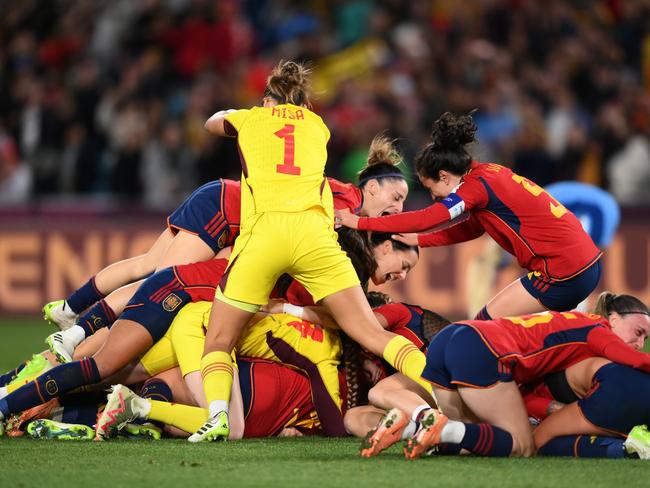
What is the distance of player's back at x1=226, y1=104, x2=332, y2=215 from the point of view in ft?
19.4

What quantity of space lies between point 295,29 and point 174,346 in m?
8.83

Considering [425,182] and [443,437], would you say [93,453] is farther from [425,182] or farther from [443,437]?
[425,182]

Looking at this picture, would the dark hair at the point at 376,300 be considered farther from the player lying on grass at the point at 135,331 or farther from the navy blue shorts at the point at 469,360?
the navy blue shorts at the point at 469,360

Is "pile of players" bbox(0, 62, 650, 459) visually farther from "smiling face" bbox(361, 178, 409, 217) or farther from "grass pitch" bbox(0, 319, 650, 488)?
"grass pitch" bbox(0, 319, 650, 488)

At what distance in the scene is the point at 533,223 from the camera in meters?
6.59

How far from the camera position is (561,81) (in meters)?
12.8

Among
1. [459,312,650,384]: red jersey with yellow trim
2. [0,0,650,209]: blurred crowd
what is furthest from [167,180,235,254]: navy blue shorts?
[0,0,650,209]: blurred crowd

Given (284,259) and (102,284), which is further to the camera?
(102,284)

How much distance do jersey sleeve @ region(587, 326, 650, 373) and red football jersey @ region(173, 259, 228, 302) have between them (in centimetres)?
200

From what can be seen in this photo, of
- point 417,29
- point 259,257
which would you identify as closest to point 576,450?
point 259,257

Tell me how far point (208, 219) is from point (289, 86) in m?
1.05

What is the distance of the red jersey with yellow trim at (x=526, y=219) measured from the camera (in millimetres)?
6488

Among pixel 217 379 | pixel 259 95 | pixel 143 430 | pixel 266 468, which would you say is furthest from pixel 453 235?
pixel 259 95

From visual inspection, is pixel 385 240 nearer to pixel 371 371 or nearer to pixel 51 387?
pixel 371 371
